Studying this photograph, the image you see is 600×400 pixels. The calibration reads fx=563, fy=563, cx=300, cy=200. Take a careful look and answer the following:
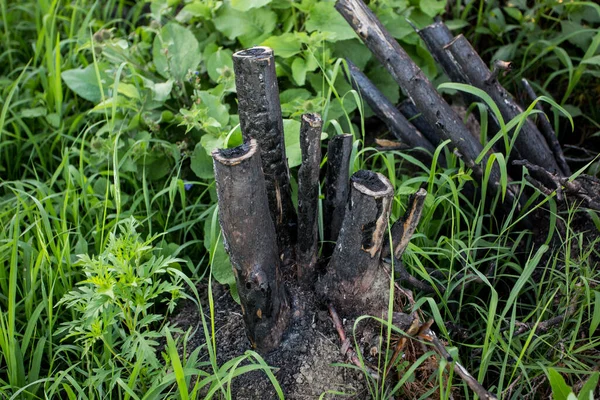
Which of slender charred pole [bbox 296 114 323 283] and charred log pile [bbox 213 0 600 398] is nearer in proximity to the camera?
charred log pile [bbox 213 0 600 398]

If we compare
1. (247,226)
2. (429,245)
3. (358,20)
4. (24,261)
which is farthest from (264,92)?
(24,261)

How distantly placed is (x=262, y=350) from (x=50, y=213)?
1176 mm

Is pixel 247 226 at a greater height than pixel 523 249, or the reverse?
pixel 247 226

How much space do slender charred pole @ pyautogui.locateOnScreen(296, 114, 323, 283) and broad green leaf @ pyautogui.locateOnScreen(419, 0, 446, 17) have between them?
4.49 ft

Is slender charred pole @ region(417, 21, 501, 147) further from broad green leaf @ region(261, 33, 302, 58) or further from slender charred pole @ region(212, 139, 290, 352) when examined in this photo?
Answer: slender charred pole @ region(212, 139, 290, 352)

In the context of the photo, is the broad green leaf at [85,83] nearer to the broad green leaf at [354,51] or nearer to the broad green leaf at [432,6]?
the broad green leaf at [354,51]

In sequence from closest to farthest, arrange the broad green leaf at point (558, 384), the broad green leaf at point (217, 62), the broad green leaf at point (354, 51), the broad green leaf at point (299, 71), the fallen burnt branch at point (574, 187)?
the broad green leaf at point (558, 384)
the fallen burnt branch at point (574, 187)
the broad green leaf at point (299, 71)
the broad green leaf at point (217, 62)
the broad green leaf at point (354, 51)

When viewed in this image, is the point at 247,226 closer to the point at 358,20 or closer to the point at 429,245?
the point at 429,245

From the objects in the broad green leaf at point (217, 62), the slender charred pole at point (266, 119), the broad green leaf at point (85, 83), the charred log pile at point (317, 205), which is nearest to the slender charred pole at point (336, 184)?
the charred log pile at point (317, 205)

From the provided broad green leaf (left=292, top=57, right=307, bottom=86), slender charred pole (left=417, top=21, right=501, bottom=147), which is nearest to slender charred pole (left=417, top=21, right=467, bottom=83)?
slender charred pole (left=417, top=21, right=501, bottom=147)

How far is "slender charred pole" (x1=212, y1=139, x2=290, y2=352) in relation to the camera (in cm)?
154

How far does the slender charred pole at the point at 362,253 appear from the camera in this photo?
63.9 inches

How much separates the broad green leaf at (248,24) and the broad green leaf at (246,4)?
Answer: 6.1 inches

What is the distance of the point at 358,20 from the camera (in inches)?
87.5
